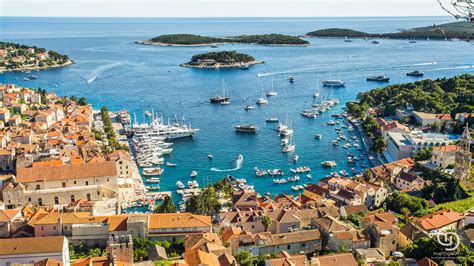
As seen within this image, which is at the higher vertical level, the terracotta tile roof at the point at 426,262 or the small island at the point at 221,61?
the small island at the point at 221,61

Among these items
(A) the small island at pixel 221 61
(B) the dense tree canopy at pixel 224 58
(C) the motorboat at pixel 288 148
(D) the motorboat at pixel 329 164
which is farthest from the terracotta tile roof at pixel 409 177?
(B) the dense tree canopy at pixel 224 58

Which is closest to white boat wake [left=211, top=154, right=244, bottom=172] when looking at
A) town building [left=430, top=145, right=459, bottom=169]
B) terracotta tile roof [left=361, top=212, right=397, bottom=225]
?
town building [left=430, top=145, right=459, bottom=169]

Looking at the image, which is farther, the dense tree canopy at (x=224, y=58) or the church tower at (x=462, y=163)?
the dense tree canopy at (x=224, y=58)

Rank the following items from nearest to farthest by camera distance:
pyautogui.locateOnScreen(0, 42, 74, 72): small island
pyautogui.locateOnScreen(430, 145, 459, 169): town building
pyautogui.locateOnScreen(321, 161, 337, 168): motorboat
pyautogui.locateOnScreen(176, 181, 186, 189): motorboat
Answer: pyautogui.locateOnScreen(430, 145, 459, 169): town building, pyautogui.locateOnScreen(176, 181, 186, 189): motorboat, pyautogui.locateOnScreen(321, 161, 337, 168): motorboat, pyautogui.locateOnScreen(0, 42, 74, 72): small island

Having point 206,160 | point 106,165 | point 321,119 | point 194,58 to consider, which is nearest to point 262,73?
point 194,58

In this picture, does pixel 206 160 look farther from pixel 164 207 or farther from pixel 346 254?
pixel 346 254

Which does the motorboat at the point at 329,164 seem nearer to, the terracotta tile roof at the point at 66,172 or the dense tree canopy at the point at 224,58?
the terracotta tile roof at the point at 66,172

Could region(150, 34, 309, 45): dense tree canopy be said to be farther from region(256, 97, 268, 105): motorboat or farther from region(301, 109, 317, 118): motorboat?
region(301, 109, 317, 118): motorboat
